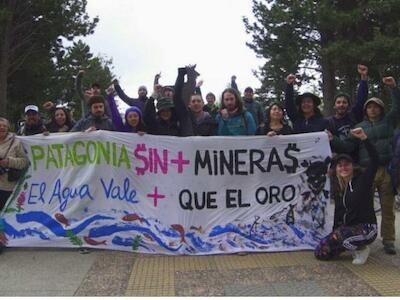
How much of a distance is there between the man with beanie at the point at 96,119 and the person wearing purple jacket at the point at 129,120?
0.30 ft

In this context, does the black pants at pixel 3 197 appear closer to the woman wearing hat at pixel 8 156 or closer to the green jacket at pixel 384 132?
the woman wearing hat at pixel 8 156

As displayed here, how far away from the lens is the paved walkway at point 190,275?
4734mm

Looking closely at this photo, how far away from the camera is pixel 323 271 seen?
5.31 metres

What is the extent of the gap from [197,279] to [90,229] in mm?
1763

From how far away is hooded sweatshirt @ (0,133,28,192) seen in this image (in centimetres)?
636

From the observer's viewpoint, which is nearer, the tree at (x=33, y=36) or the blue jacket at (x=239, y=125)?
the blue jacket at (x=239, y=125)

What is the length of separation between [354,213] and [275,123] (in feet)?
4.84

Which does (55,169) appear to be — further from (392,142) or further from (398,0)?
(398,0)

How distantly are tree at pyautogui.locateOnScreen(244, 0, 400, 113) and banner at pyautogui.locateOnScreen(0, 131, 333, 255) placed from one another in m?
12.4

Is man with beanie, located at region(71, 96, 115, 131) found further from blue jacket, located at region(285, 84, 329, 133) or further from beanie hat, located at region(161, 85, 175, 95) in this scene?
blue jacket, located at region(285, 84, 329, 133)

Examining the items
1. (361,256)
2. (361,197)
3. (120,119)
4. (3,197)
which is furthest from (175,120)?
(361,256)

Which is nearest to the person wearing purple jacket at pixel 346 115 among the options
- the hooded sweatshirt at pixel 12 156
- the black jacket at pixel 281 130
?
the black jacket at pixel 281 130

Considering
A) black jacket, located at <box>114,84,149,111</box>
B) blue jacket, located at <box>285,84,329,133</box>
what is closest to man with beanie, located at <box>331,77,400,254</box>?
blue jacket, located at <box>285,84,329,133</box>

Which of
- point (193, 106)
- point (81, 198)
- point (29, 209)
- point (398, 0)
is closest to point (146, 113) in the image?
point (193, 106)
